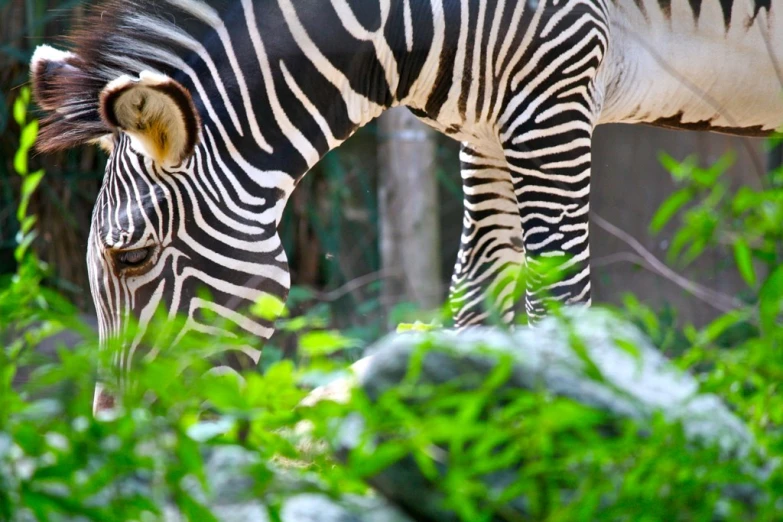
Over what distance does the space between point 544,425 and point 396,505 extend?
40 centimetres

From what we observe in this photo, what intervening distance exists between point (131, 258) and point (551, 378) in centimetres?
137

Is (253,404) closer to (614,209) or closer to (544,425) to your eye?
(544,425)

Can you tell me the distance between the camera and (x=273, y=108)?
2.51m

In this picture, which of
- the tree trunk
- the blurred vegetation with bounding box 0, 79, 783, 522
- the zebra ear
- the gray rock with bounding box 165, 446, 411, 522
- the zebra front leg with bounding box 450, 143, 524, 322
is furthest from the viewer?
the tree trunk

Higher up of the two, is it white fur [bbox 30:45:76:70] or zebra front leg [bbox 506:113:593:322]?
white fur [bbox 30:45:76:70]

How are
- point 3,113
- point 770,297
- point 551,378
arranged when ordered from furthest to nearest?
1. point 3,113
2. point 551,378
3. point 770,297

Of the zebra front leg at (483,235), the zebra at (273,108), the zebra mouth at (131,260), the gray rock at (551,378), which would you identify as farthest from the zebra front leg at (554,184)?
the gray rock at (551,378)

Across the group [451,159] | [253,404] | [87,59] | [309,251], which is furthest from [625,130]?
[253,404]

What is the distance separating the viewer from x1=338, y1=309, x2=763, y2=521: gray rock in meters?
1.20

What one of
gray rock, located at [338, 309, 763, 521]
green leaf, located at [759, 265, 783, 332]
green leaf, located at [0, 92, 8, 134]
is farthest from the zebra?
green leaf, located at [0, 92, 8, 134]

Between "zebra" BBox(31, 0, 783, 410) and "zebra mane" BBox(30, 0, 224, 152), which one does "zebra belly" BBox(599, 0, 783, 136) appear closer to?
"zebra" BBox(31, 0, 783, 410)

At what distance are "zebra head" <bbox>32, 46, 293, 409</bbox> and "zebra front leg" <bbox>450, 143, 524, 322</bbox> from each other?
28.0 inches

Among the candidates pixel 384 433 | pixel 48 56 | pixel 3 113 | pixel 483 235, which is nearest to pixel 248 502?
pixel 384 433

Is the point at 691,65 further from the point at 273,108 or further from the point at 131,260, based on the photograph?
the point at 131,260
